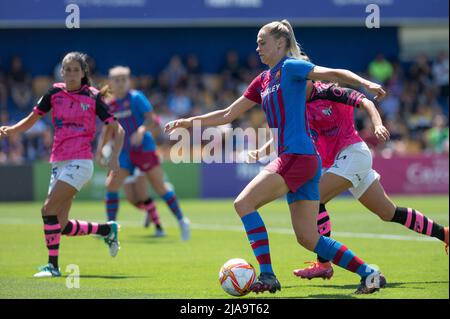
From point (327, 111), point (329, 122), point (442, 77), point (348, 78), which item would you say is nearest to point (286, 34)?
point (348, 78)

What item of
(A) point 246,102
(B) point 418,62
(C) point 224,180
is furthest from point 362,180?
(B) point 418,62

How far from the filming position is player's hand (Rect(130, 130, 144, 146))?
13555mm

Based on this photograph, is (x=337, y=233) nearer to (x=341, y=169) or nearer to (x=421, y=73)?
(x=341, y=169)

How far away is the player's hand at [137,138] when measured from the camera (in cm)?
1355

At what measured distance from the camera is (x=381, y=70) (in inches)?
1123

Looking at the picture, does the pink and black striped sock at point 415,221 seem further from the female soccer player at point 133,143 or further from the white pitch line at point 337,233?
the female soccer player at point 133,143

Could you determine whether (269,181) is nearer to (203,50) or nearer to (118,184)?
(118,184)

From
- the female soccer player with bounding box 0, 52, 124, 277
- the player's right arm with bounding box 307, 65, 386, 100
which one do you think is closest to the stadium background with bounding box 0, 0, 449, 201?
the female soccer player with bounding box 0, 52, 124, 277

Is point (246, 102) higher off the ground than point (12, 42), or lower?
lower

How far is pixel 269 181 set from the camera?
732 centimetres

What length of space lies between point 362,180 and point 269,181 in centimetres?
189

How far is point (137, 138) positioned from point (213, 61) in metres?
16.6

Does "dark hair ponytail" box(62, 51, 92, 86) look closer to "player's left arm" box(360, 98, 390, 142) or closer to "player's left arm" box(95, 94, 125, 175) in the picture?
"player's left arm" box(95, 94, 125, 175)

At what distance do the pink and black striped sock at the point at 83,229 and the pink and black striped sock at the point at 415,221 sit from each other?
349 centimetres
